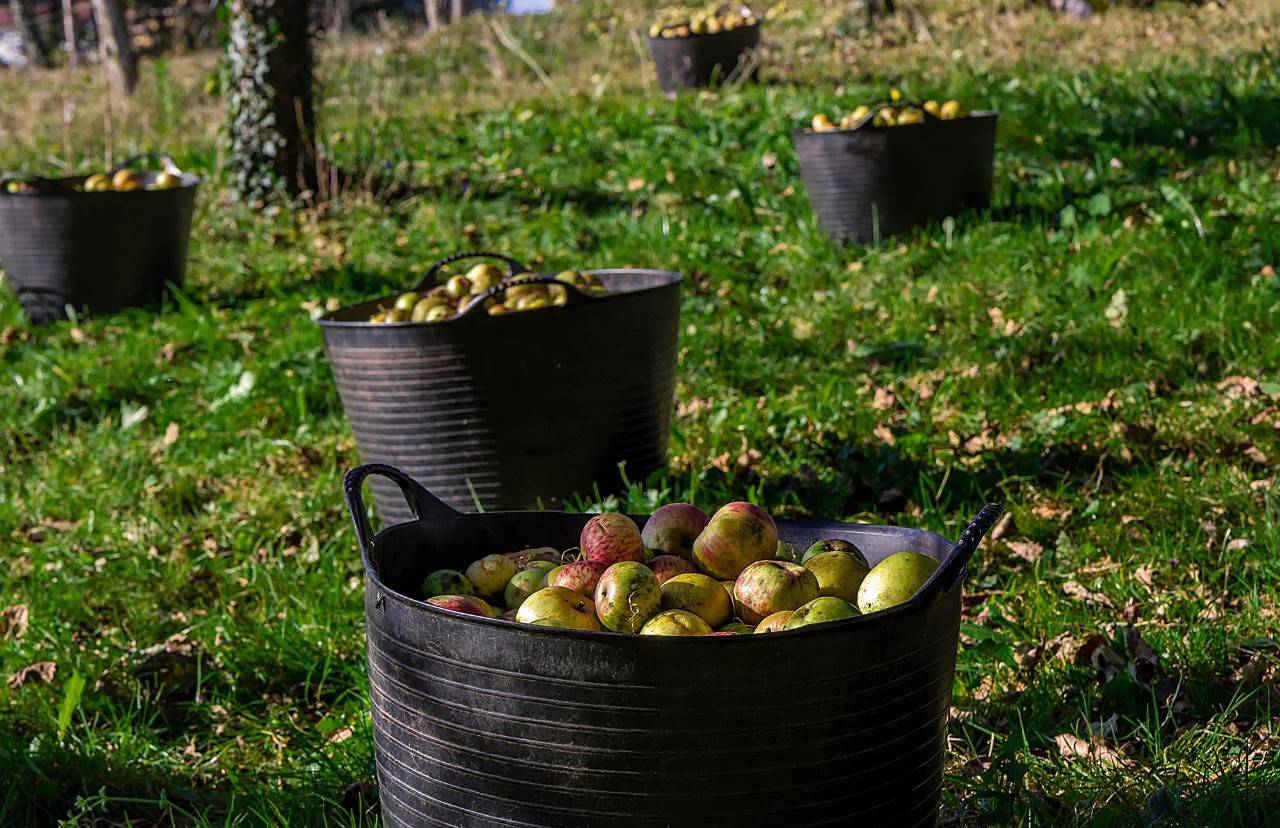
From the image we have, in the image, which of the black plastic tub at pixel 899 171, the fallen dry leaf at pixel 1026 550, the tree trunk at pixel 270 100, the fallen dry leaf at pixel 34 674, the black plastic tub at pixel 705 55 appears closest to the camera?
the fallen dry leaf at pixel 34 674

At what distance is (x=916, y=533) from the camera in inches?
78.4

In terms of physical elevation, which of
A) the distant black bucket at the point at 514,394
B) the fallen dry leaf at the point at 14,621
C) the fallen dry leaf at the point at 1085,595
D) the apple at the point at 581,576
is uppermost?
the apple at the point at 581,576

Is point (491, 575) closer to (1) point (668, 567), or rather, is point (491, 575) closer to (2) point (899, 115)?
(1) point (668, 567)

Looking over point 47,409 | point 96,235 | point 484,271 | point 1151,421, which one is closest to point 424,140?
point 96,235

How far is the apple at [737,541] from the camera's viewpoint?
2.00 m

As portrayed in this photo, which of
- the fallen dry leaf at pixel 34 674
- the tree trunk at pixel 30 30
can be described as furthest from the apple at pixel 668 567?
the tree trunk at pixel 30 30

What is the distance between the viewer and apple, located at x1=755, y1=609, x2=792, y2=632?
1762 mm

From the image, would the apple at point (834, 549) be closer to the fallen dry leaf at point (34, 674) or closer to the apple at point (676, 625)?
the apple at point (676, 625)

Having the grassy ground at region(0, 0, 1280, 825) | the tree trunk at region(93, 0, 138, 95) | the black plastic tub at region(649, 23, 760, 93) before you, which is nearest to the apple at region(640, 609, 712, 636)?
the grassy ground at region(0, 0, 1280, 825)

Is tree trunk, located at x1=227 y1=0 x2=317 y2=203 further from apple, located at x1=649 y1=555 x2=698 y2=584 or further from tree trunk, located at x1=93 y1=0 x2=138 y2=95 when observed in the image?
tree trunk, located at x1=93 y1=0 x2=138 y2=95

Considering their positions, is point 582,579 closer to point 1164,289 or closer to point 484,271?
point 484,271

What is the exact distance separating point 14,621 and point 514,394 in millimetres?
1461

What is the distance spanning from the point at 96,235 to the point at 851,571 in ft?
17.8

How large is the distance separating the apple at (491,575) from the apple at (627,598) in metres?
0.24
